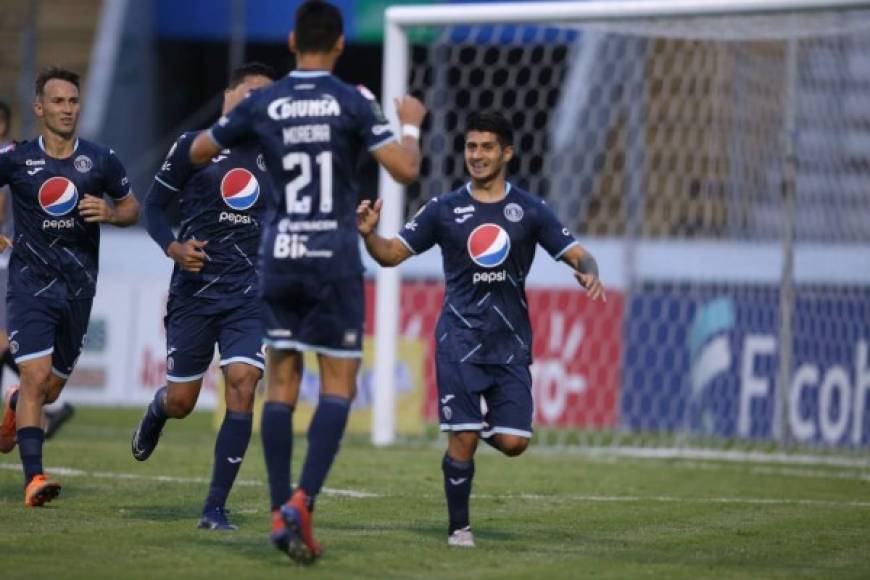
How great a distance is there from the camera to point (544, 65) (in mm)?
18547

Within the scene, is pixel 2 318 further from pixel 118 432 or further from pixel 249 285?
pixel 249 285

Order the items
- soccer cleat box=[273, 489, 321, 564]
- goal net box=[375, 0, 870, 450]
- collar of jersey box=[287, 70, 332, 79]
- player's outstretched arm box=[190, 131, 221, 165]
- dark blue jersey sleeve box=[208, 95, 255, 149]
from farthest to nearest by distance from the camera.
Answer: goal net box=[375, 0, 870, 450], player's outstretched arm box=[190, 131, 221, 165], dark blue jersey sleeve box=[208, 95, 255, 149], collar of jersey box=[287, 70, 332, 79], soccer cleat box=[273, 489, 321, 564]

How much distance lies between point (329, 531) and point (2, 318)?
535 cm

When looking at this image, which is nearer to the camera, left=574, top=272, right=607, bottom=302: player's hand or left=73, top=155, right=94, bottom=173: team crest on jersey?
left=574, top=272, right=607, bottom=302: player's hand

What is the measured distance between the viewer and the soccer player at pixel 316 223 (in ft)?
24.1

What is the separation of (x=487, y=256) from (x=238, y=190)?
1534 mm

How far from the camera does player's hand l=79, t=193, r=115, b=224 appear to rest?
9133mm

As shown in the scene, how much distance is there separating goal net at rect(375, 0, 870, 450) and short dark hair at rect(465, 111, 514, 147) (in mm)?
6837

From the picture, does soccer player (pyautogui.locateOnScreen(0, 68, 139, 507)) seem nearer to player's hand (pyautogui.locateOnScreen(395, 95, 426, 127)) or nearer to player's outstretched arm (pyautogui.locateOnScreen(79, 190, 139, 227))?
player's outstretched arm (pyautogui.locateOnScreen(79, 190, 139, 227))

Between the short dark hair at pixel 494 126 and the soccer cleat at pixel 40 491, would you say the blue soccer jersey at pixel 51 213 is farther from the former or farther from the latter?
the short dark hair at pixel 494 126

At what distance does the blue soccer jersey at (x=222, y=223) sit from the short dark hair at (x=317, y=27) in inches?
72.2

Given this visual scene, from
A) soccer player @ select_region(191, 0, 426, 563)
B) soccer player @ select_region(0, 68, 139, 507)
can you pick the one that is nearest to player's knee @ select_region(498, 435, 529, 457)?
soccer player @ select_region(191, 0, 426, 563)

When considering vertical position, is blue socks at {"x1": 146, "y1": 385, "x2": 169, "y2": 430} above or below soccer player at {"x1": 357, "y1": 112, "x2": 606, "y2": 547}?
below

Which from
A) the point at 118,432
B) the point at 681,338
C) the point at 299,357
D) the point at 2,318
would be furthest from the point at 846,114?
the point at 299,357
